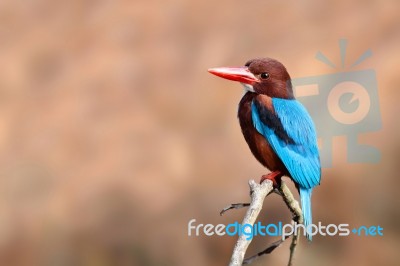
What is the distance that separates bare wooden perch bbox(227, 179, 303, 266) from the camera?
0.98m

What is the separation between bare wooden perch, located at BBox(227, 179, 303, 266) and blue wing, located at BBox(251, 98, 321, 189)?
0.06 meters

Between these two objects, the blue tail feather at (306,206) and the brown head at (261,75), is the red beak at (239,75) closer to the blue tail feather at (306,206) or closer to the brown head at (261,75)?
the brown head at (261,75)

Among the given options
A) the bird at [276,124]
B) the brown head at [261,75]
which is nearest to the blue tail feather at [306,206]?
the bird at [276,124]

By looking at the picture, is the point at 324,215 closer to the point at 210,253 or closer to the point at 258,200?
the point at 210,253

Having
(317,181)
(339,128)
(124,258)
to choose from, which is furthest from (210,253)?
(317,181)

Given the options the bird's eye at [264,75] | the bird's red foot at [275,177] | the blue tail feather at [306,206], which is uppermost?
the bird's eye at [264,75]

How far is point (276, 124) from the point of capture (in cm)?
126

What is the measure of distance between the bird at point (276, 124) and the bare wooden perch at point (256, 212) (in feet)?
0.10

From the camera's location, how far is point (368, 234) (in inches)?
79.2

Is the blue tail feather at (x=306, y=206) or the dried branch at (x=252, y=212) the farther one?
the blue tail feather at (x=306, y=206)

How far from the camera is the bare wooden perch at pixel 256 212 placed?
981 mm

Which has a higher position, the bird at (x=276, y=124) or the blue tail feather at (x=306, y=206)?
the bird at (x=276, y=124)

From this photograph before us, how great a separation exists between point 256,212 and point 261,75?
1.03ft

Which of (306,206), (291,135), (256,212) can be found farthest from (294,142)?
(256,212)
